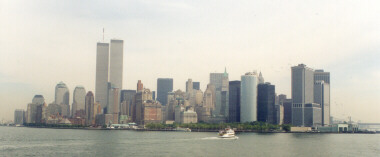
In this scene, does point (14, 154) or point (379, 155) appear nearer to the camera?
point (14, 154)

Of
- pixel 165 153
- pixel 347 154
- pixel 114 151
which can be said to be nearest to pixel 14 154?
pixel 114 151

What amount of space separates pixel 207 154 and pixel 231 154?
5935mm

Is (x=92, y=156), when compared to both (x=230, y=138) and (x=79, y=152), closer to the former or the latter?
(x=79, y=152)

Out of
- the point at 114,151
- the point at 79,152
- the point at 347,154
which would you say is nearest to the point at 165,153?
the point at 114,151

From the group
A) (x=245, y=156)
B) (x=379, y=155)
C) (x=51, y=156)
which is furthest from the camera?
(x=379, y=155)

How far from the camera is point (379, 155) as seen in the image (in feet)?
363

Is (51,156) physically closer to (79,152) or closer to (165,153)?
(79,152)

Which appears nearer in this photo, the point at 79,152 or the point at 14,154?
the point at 14,154

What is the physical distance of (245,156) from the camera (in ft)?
341

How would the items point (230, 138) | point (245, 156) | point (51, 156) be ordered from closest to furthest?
point (51, 156) < point (245, 156) < point (230, 138)

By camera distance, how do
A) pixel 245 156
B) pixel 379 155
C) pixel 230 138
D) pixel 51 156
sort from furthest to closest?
1. pixel 230 138
2. pixel 379 155
3. pixel 245 156
4. pixel 51 156

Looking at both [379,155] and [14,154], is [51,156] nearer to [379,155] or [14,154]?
[14,154]

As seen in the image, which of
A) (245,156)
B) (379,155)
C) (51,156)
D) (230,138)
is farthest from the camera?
(230,138)

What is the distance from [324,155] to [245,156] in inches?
825
